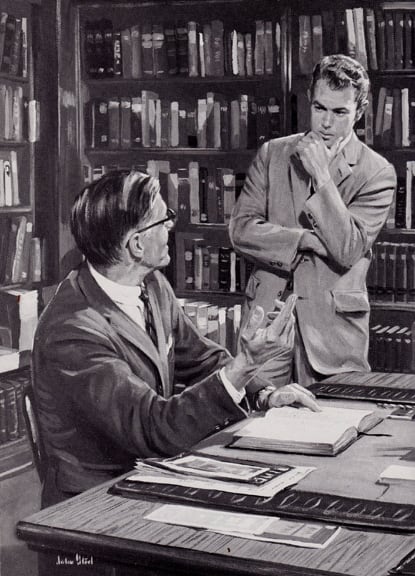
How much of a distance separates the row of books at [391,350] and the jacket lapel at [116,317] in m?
2.40

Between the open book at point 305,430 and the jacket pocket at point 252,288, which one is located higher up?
the jacket pocket at point 252,288

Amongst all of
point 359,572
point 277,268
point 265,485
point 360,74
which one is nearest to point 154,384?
point 265,485

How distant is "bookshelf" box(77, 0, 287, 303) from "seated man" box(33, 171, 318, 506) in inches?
91.0

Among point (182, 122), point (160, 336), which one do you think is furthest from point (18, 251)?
point (160, 336)

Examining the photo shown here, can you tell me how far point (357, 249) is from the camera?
11.0ft

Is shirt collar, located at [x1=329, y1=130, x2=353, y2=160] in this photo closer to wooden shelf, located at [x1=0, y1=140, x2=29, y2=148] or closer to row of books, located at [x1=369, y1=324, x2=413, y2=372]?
row of books, located at [x1=369, y1=324, x2=413, y2=372]

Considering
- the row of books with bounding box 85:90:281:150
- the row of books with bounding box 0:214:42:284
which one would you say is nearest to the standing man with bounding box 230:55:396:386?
the row of books with bounding box 85:90:281:150

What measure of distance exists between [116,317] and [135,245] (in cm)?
19

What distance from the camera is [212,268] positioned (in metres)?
4.52

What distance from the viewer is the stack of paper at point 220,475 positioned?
63.2 inches

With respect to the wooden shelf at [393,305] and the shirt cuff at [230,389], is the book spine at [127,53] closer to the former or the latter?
the wooden shelf at [393,305]

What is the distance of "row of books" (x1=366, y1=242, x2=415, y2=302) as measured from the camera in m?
4.21

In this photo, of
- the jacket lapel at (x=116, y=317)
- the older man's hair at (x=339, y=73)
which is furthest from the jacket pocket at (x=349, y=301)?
the jacket lapel at (x=116, y=317)

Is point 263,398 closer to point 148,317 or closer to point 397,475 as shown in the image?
point 148,317
